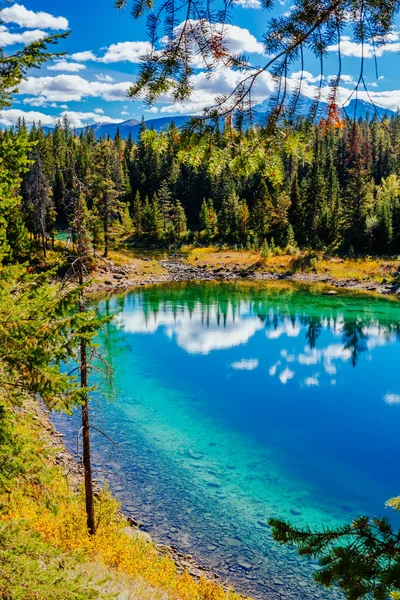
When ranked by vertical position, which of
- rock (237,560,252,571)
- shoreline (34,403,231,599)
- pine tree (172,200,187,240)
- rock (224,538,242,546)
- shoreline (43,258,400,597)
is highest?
pine tree (172,200,187,240)

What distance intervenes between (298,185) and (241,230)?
11.2m

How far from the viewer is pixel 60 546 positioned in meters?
10.4

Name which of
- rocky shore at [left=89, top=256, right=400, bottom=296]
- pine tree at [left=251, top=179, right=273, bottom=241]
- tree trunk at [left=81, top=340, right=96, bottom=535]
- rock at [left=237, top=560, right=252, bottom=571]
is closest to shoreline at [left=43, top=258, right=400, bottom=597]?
rocky shore at [left=89, top=256, right=400, bottom=296]

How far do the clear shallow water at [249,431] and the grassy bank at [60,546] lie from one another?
5.31 feet

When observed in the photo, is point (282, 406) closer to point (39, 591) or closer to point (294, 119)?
point (39, 591)

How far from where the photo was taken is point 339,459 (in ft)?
58.8

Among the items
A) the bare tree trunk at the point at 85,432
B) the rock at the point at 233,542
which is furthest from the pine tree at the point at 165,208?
the bare tree trunk at the point at 85,432

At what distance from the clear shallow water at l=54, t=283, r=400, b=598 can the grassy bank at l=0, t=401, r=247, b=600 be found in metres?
1.62

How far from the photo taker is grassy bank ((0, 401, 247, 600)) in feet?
19.3

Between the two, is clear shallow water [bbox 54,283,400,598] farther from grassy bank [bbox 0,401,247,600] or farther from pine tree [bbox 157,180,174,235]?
pine tree [bbox 157,180,174,235]

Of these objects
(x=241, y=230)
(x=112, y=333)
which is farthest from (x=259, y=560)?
(x=241, y=230)

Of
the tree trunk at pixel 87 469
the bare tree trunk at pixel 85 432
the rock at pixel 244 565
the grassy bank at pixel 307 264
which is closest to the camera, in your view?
the bare tree trunk at pixel 85 432

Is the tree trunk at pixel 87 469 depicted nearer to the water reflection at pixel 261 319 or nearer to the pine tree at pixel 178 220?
the water reflection at pixel 261 319

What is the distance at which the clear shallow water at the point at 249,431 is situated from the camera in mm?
13555
